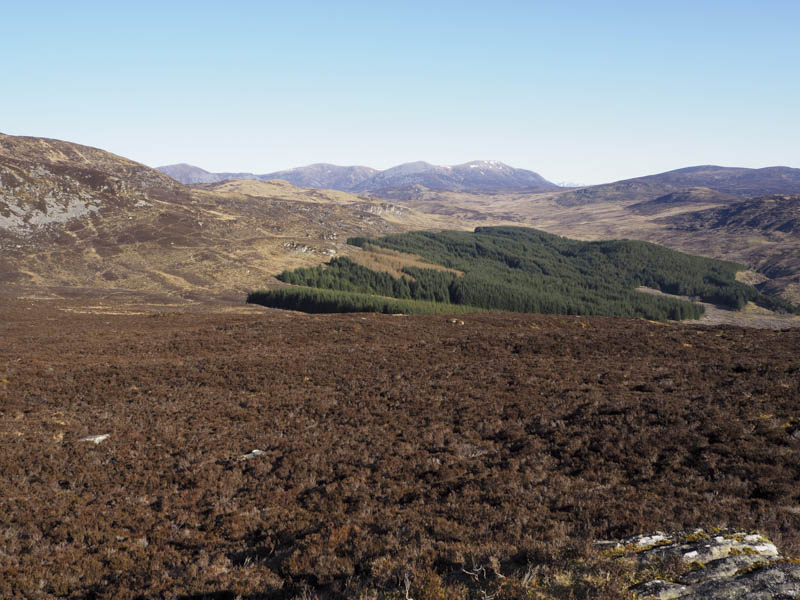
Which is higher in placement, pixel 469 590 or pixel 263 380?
pixel 469 590

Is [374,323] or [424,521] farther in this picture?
[374,323]

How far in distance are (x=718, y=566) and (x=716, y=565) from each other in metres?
0.07

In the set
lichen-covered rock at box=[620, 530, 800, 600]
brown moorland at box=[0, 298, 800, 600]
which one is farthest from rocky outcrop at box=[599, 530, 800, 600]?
brown moorland at box=[0, 298, 800, 600]

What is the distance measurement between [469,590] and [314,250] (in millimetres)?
159489

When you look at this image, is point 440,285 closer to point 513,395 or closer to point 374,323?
point 374,323

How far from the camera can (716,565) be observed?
7859 millimetres

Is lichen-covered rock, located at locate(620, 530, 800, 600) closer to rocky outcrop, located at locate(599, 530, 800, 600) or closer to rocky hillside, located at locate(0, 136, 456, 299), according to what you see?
rocky outcrop, located at locate(599, 530, 800, 600)

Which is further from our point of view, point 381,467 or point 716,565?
point 381,467

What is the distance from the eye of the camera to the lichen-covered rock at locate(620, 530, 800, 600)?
22.5 ft

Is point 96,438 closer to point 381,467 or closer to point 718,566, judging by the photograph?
point 381,467

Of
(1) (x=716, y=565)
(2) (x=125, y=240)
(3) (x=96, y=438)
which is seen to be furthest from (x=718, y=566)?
(2) (x=125, y=240)

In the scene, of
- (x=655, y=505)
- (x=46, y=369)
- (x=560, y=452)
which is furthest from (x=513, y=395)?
(x=46, y=369)

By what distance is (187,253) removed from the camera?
442ft

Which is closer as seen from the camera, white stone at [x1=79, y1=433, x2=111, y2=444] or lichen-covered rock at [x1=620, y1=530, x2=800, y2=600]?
lichen-covered rock at [x1=620, y1=530, x2=800, y2=600]
